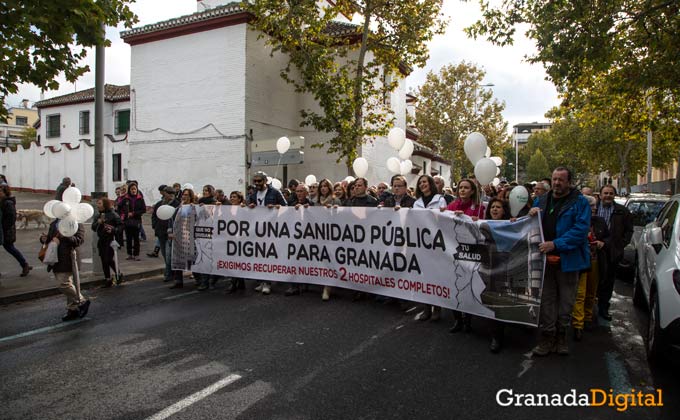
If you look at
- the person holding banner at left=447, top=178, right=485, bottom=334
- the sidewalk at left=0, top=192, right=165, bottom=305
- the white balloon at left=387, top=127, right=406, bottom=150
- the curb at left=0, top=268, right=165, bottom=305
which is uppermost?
the white balloon at left=387, top=127, right=406, bottom=150

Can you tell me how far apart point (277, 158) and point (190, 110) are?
893 centimetres

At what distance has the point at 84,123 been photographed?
1334 inches

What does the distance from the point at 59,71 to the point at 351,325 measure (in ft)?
20.8

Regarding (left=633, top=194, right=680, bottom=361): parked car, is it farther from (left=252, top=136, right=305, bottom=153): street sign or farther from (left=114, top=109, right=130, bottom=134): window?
(left=114, top=109, right=130, bottom=134): window

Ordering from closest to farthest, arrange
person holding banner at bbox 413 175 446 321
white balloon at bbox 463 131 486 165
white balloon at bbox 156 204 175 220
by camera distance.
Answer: person holding banner at bbox 413 175 446 321 < white balloon at bbox 463 131 486 165 < white balloon at bbox 156 204 175 220

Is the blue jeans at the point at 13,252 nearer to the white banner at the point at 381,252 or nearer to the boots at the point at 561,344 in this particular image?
the white banner at the point at 381,252

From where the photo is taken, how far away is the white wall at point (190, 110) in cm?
2102

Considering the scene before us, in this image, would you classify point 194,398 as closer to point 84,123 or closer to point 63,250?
point 63,250

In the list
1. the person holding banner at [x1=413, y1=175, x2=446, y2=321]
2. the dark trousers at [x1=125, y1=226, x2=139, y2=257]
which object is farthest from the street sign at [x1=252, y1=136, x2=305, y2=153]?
the person holding banner at [x1=413, y1=175, x2=446, y2=321]

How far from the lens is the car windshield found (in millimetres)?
9422

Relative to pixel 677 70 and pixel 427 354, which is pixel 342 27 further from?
pixel 427 354

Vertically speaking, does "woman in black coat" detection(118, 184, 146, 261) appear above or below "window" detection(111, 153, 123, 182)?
below

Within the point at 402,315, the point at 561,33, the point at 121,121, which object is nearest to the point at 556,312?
the point at 402,315

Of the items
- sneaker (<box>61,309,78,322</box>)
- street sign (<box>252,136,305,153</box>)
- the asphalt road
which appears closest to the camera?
the asphalt road
